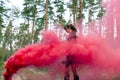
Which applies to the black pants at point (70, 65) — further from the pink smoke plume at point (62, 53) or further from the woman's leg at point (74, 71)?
the pink smoke plume at point (62, 53)

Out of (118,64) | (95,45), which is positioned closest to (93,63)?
(95,45)

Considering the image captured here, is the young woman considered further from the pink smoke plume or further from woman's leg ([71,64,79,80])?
the pink smoke plume

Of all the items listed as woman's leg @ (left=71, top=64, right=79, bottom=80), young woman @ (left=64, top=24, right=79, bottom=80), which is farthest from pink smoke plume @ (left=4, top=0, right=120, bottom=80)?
woman's leg @ (left=71, top=64, right=79, bottom=80)

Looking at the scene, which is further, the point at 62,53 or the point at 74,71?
the point at 74,71

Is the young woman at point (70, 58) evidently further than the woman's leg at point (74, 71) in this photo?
No

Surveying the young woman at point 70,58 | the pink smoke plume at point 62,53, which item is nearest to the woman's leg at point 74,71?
the young woman at point 70,58

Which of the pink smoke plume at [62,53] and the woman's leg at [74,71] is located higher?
the pink smoke plume at [62,53]

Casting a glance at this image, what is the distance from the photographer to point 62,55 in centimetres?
1141

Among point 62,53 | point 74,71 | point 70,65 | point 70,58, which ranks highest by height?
point 62,53

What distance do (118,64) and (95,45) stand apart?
7.33 feet

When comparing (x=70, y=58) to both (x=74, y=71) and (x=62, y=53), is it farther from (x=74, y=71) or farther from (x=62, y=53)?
(x=74, y=71)

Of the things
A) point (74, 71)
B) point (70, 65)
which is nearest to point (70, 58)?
point (70, 65)

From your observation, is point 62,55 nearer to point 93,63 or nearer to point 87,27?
point 93,63

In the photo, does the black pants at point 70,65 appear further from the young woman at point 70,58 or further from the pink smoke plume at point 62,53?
the pink smoke plume at point 62,53
